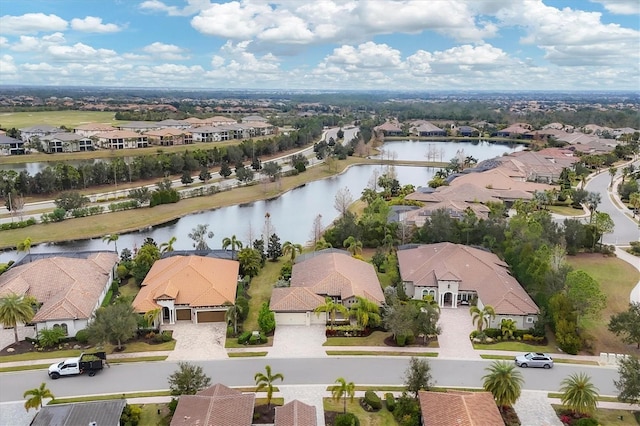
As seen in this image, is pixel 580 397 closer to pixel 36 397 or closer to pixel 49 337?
pixel 36 397

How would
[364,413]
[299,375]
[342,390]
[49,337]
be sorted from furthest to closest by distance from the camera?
[49,337] → [299,375] → [364,413] → [342,390]

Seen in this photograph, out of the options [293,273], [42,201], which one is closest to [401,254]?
[293,273]

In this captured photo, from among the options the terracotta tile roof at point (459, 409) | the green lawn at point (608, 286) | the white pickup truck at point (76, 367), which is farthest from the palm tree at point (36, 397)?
the green lawn at point (608, 286)

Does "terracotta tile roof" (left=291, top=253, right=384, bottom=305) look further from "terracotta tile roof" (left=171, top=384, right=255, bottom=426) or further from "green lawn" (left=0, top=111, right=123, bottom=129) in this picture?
"green lawn" (left=0, top=111, right=123, bottom=129)

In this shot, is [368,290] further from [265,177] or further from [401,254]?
[265,177]

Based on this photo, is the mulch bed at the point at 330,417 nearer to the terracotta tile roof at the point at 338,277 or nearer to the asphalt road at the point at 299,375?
the asphalt road at the point at 299,375

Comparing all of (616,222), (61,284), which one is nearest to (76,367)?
(61,284)
